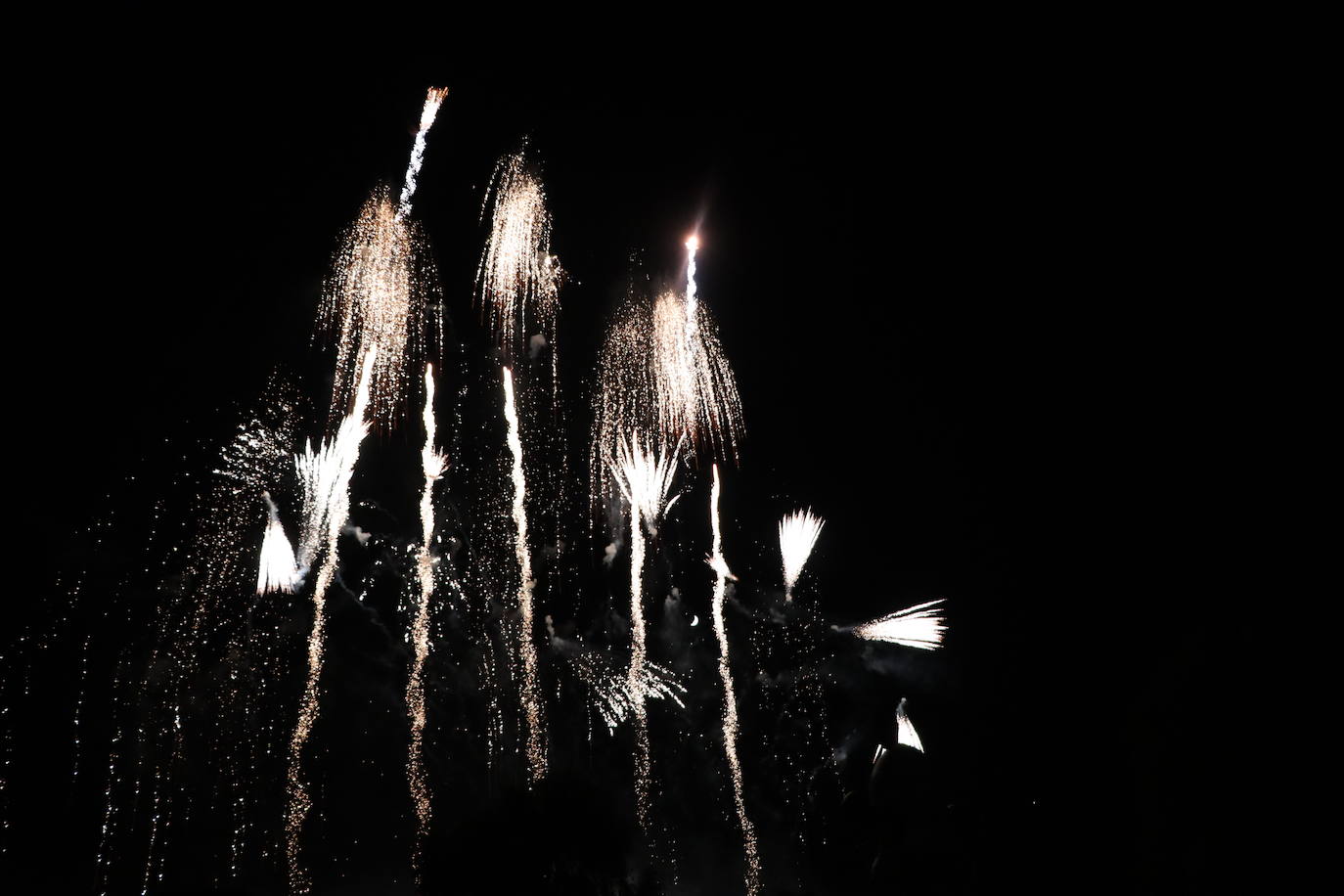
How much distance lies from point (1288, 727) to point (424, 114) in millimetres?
13822

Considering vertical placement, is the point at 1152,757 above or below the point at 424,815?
below

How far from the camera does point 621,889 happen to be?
547 inches

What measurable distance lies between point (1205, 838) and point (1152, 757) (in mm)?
884

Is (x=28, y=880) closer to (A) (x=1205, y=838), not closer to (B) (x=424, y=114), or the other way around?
(B) (x=424, y=114)

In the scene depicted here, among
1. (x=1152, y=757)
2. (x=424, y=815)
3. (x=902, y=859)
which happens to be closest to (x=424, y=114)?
(x=1152, y=757)

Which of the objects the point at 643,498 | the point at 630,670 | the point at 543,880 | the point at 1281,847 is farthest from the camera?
the point at 630,670

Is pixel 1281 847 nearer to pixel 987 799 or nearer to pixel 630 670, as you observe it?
pixel 987 799

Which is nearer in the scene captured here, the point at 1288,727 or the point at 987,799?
the point at 1288,727

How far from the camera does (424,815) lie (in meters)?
22.2

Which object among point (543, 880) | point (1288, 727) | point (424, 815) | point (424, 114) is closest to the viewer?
point (1288, 727)

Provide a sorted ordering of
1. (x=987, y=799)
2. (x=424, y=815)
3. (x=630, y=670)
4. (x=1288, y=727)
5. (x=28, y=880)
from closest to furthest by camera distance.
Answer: (x=1288, y=727) → (x=28, y=880) → (x=987, y=799) → (x=630, y=670) → (x=424, y=815)

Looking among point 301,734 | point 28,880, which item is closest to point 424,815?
point 301,734

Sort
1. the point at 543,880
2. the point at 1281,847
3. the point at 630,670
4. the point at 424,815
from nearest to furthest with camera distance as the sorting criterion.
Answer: the point at 1281,847 < the point at 543,880 < the point at 630,670 < the point at 424,815

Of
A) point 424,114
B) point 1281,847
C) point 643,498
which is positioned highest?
point 424,114
